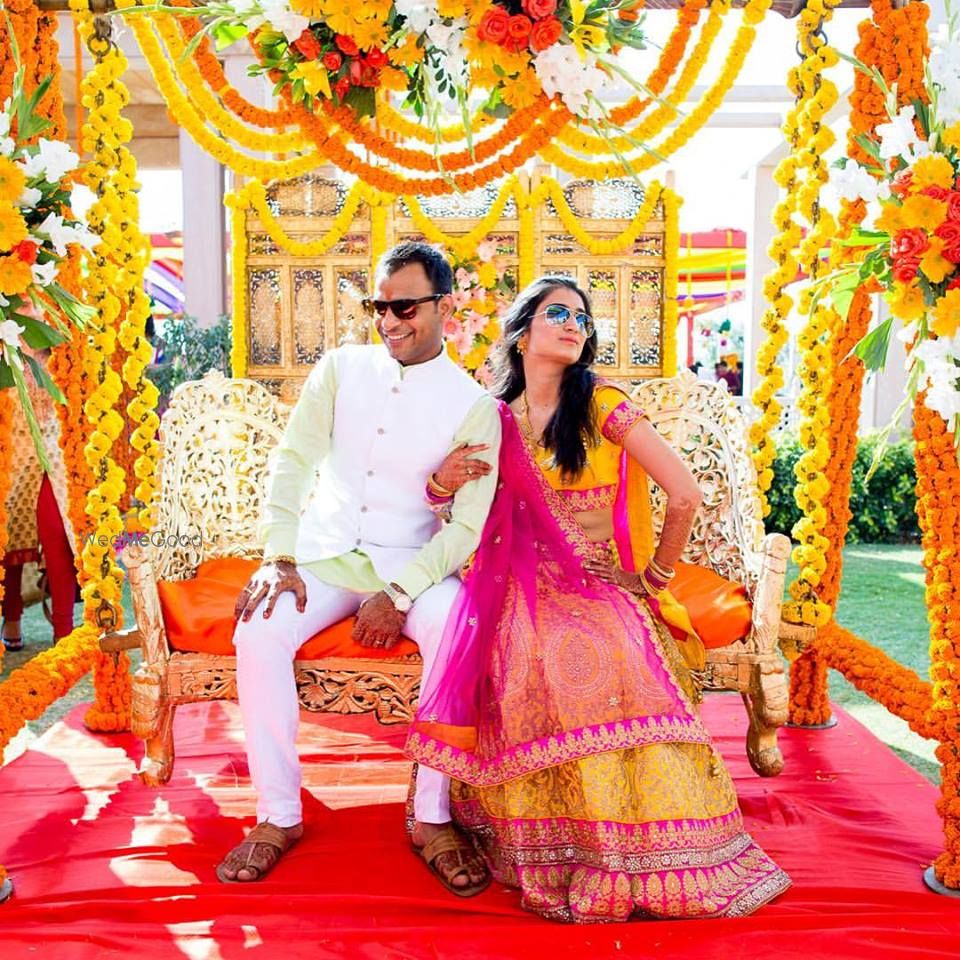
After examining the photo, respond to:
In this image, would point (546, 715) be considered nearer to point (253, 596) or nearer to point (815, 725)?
point (253, 596)

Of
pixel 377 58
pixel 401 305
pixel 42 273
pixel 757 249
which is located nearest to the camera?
pixel 42 273

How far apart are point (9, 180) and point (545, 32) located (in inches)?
71.7

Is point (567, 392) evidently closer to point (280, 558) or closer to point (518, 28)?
point (280, 558)

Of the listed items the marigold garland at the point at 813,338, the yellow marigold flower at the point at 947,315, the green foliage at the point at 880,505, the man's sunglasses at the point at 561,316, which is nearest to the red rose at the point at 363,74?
the man's sunglasses at the point at 561,316

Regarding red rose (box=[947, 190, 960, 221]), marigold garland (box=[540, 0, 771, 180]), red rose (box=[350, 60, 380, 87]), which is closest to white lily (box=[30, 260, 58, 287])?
red rose (box=[350, 60, 380, 87])

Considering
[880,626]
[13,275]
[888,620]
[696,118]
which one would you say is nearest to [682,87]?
[696,118]

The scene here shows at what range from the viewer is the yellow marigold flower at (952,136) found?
2906 mm

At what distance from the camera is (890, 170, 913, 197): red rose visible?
2.96 m

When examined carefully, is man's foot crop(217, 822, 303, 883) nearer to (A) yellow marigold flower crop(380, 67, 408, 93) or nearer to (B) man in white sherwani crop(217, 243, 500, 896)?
(B) man in white sherwani crop(217, 243, 500, 896)

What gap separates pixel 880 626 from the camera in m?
6.63

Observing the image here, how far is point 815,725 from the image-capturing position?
4.53 meters

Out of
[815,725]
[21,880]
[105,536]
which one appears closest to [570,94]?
[105,536]

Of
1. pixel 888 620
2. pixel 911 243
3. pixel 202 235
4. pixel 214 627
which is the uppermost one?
pixel 202 235

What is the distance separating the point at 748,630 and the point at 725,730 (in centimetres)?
102
